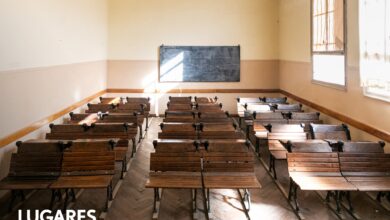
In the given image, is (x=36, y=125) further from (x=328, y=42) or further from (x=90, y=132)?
(x=328, y=42)

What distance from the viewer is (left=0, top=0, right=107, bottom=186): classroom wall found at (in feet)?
13.9

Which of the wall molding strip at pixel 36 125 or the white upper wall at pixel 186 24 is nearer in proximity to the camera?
the wall molding strip at pixel 36 125

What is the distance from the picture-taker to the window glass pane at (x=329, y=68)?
19.0ft

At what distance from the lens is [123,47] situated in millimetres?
9641

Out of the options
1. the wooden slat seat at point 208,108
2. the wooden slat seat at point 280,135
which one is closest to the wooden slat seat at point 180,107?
A: the wooden slat seat at point 208,108

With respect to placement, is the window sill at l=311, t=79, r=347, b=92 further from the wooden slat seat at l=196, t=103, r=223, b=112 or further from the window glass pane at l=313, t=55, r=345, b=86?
the wooden slat seat at l=196, t=103, r=223, b=112

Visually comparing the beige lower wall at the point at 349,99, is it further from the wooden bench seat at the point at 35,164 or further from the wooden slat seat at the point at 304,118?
the wooden bench seat at the point at 35,164

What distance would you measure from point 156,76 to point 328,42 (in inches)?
200

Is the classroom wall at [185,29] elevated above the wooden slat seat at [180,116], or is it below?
above

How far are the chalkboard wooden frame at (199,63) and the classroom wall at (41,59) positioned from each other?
7.46 feet

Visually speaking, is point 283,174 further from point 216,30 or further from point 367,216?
point 216,30

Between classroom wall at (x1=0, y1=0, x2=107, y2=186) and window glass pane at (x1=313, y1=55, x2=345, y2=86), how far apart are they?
4965 mm

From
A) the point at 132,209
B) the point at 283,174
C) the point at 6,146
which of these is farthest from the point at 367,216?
the point at 6,146

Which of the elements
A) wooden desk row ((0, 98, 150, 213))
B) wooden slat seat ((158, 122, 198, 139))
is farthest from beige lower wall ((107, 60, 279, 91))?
wooden desk row ((0, 98, 150, 213))
